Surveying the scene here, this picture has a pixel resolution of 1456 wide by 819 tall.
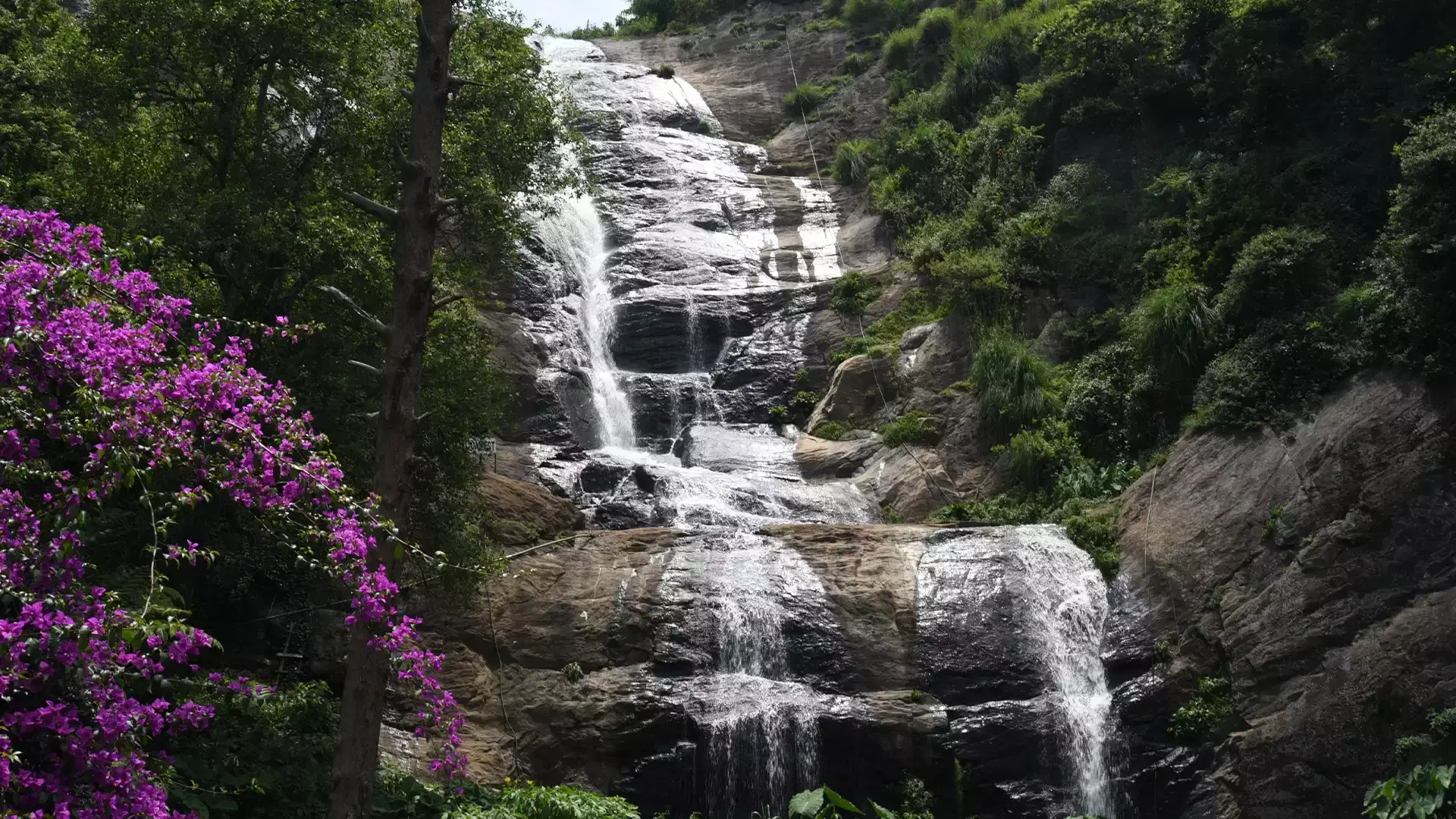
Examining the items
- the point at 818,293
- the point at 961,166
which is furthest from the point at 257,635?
the point at 961,166

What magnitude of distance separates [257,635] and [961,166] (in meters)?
18.7

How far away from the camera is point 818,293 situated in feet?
86.4

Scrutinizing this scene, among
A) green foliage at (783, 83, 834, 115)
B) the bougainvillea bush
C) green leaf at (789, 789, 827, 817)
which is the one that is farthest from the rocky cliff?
green foliage at (783, 83, 834, 115)

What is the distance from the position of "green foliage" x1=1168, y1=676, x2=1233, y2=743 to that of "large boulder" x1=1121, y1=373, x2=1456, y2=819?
0.45ft

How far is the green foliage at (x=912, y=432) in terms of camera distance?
68.9 feet

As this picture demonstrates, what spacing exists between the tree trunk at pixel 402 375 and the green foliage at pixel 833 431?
44.4ft

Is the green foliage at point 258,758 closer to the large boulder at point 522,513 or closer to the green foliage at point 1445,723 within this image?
the large boulder at point 522,513

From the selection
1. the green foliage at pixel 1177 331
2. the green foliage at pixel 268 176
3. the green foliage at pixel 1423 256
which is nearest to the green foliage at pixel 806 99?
the green foliage at pixel 1177 331

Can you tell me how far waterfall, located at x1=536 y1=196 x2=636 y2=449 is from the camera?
23156 mm

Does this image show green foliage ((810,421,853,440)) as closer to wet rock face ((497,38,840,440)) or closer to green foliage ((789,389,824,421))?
green foliage ((789,389,824,421))

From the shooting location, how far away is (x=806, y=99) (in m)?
37.8

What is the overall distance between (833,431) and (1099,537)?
22.4 feet

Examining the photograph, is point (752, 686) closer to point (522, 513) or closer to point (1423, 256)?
point (522, 513)

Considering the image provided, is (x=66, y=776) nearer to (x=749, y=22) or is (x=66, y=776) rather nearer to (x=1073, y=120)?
(x=1073, y=120)
